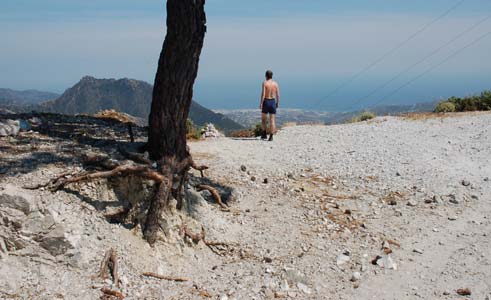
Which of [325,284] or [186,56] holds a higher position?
[186,56]

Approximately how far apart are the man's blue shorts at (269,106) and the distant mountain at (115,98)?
4707cm

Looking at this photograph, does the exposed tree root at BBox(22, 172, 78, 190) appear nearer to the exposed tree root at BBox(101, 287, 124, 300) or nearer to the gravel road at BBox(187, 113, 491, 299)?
the exposed tree root at BBox(101, 287, 124, 300)

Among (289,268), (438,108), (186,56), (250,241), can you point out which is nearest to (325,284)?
(289,268)

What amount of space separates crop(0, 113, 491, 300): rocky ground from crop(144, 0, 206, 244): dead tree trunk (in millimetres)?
358

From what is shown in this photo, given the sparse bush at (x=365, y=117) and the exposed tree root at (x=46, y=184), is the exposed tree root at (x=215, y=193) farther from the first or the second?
the sparse bush at (x=365, y=117)

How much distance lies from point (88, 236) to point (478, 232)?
636 cm

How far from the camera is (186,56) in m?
7.16

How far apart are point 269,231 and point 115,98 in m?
66.0

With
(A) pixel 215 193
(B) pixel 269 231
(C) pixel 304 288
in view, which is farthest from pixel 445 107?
(C) pixel 304 288

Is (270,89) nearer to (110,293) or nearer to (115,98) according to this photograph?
(110,293)

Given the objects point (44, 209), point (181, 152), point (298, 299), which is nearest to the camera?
point (44, 209)

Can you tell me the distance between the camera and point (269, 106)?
46.9ft

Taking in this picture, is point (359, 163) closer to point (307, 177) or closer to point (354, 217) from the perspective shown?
point (307, 177)

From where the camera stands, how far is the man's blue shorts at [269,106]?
1429 cm
